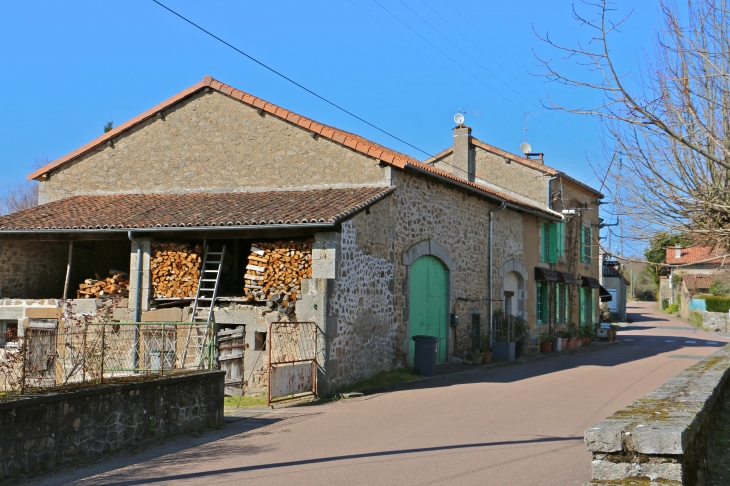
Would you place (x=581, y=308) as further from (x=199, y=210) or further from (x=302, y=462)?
(x=302, y=462)

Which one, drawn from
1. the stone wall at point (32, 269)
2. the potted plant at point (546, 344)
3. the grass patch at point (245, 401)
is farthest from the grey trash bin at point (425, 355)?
the potted plant at point (546, 344)

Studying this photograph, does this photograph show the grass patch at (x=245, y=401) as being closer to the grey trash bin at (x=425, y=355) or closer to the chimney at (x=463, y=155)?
the grey trash bin at (x=425, y=355)

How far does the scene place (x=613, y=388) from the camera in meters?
14.0

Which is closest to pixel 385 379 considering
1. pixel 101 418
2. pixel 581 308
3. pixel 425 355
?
pixel 425 355

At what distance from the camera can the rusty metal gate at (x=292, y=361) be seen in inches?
482

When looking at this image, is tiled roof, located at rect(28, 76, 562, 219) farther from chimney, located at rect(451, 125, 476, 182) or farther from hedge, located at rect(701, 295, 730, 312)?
hedge, located at rect(701, 295, 730, 312)

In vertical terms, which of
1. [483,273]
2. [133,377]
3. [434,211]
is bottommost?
[133,377]

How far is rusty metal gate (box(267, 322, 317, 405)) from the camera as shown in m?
12.2

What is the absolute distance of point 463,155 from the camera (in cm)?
2727

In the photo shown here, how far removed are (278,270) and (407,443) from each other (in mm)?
5757

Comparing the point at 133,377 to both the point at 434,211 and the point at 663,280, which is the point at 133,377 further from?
the point at 663,280

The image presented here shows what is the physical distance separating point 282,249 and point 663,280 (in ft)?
204

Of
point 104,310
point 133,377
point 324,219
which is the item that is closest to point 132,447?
point 133,377

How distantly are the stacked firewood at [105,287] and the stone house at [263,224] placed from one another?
0.57 meters
